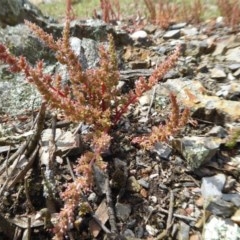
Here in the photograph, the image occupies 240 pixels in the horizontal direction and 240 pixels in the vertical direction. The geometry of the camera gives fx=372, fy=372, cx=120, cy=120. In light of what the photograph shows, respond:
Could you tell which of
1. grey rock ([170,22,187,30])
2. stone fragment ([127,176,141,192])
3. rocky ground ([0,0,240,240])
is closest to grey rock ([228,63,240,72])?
rocky ground ([0,0,240,240])

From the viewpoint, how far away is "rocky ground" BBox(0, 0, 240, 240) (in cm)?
189

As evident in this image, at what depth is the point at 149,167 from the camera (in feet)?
7.29

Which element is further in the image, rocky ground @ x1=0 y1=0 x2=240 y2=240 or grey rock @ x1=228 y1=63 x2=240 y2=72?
grey rock @ x1=228 y1=63 x2=240 y2=72

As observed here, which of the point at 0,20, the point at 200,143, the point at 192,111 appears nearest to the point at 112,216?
the point at 200,143

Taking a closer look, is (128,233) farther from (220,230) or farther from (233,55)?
(233,55)

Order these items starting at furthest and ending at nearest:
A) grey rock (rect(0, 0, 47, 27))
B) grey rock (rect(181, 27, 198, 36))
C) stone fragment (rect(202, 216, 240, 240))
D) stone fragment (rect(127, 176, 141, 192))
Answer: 1. grey rock (rect(181, 27, 198, 36))
2. grey rock (rect(0, 0, 47, 27))
3. stone fragment (rect(127, 176, 141, 192))
4. stone fragment (rect(202, 216, 240, 240))

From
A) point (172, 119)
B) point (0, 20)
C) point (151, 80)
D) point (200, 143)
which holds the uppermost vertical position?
point (0, 20)

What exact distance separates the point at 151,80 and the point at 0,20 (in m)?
2.41

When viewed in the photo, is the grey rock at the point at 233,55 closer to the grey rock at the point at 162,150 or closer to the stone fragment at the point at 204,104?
the stone fragment at the point at 204,104

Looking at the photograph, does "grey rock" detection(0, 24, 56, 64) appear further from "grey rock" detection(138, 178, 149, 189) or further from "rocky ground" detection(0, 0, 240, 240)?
"grey rock" detection(138, 178, 149, 189)

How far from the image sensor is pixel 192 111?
8.38 feet

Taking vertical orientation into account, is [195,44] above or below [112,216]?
above

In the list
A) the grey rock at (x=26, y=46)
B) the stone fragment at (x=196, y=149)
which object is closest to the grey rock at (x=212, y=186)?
the stone fragment at (x=196, y=149)

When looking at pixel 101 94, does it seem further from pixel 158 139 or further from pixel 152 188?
pixel 152 188
